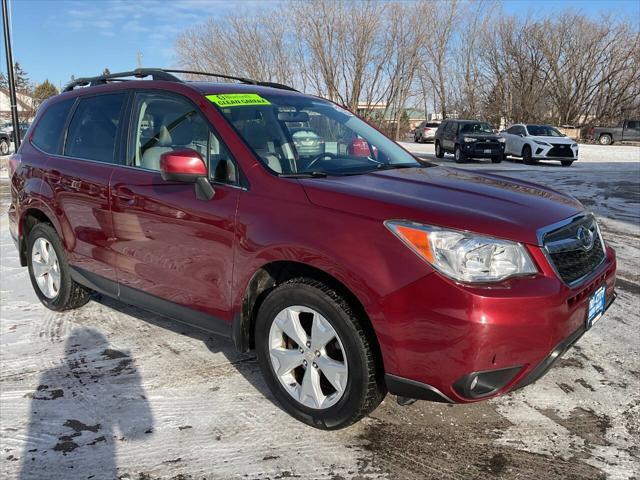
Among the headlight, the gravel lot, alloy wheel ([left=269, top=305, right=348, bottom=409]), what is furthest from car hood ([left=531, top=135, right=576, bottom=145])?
alloy wheel ([left=269, top=305, right=348, bottom=409])

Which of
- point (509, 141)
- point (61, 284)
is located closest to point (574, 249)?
point (61, 284)

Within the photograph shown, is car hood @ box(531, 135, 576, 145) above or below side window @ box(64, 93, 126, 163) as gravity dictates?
above

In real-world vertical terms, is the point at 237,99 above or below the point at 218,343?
above

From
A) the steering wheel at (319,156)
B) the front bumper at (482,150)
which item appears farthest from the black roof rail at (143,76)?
the front bumper at (482,150)

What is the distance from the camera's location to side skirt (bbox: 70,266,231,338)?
3158 millimetres

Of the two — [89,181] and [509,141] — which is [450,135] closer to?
[509,141]

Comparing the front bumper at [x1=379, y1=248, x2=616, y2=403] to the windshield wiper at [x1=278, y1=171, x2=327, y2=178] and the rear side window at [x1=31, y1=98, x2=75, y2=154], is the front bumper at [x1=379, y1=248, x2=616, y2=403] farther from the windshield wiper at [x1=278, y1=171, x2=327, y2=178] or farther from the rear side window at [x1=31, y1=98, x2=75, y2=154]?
the rear side window at [x1=31, y1=98, x2=75, y2=154]

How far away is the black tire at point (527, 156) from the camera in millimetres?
20938

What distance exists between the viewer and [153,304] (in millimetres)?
3508

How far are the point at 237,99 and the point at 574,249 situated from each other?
2131 millimetres

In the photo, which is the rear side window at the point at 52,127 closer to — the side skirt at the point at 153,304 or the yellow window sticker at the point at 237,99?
the side skirt at the point at 153,304

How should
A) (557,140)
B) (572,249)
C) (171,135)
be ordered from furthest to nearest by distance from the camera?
(557,140) → (171,135) → (572,249)

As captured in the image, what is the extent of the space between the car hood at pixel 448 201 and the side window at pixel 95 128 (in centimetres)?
177

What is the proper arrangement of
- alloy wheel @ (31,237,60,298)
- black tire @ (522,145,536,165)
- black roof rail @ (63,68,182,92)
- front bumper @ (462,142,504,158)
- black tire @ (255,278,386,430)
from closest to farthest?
black tire @ (255,278,386,430) < black roof rail @ (63,68,182,92) < alloy wheel @ (31,237,60,298) < black tire @ (522,145,536,165) < front bumper @ (462,142,504,158)
